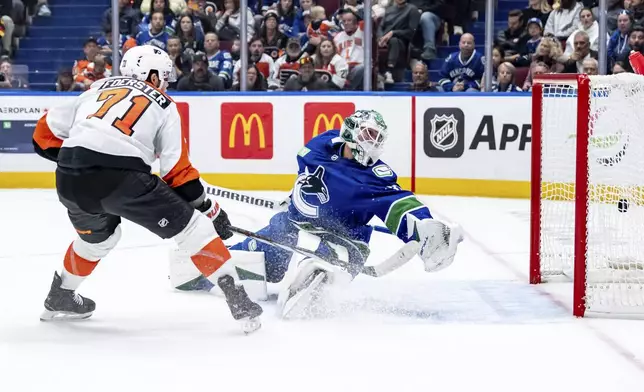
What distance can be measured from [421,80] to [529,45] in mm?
832

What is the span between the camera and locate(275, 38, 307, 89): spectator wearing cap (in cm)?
826

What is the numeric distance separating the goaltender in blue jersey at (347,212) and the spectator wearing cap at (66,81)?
4360 mm

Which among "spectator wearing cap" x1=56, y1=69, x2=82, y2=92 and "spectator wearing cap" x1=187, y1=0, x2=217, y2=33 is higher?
Answer: "spectator wearing cap" x1=187, y1=0, x2=217, y2=33

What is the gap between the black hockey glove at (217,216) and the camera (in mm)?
3859

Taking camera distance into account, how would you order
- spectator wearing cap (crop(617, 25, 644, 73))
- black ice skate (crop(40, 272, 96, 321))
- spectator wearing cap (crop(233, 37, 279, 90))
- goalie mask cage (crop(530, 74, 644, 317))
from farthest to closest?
spectator wearing cap (crop(233, 37, 279, 90)), spectator wearing cap (crop(617, 25, 644, 73)), goalie mask cage (crop(530, 74, 644, 317)), black ice skate (crop(40, 272, 96, 321))

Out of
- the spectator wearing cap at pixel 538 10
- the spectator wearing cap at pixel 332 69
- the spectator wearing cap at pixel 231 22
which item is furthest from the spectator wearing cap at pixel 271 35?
the spectator wearing cap at pixel 538 10

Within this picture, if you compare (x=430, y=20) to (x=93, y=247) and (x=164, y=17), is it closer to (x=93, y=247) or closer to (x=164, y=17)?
(x=164, y=17)

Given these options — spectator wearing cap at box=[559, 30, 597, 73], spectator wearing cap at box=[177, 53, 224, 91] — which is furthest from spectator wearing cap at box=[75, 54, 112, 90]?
spectator wearing cap at box=[559, 30, 597, 73]

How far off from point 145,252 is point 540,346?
2604mm

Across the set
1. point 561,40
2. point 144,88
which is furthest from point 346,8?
point 144,88

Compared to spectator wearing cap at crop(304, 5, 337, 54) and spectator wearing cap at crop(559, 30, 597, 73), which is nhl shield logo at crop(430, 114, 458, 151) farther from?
spectator wearing cap at crop(304, 5, 337, 54)

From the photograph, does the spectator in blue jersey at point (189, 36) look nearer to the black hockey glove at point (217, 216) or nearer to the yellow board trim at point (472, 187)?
the yellow board trim at point (472, 187)

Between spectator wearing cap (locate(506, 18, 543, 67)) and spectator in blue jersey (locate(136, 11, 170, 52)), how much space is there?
2697 millimetres

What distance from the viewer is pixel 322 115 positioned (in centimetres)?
801
